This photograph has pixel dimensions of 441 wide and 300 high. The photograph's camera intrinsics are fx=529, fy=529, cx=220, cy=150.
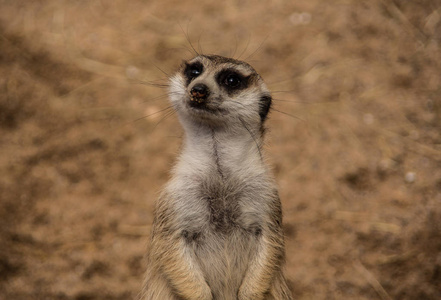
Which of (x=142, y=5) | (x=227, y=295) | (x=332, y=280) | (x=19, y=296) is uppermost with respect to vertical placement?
(x=142, y=5)

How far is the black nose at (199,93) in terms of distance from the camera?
2527 mm

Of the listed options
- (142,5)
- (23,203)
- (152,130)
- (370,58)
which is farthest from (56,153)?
(370,58)

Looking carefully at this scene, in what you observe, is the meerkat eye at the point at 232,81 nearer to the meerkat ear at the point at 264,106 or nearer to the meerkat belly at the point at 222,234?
the meerkat ear at the point at 264,106

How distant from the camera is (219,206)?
103 inches

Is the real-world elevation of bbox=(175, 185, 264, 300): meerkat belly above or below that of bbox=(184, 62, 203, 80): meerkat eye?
below

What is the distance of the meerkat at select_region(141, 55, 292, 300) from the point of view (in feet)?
8.51

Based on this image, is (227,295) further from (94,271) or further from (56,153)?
(56,153)

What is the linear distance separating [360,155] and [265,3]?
80.7 inches

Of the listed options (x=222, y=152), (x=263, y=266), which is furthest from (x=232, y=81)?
(x=263, y=266)

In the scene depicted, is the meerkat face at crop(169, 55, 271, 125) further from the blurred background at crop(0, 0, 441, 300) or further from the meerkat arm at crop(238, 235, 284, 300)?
the blurred background at crop(0, 0, 441, 300)

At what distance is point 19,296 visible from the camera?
12.9 feet

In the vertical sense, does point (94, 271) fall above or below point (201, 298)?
below

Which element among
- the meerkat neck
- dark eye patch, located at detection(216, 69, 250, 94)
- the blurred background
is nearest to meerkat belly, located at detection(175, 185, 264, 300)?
the meerkat neck

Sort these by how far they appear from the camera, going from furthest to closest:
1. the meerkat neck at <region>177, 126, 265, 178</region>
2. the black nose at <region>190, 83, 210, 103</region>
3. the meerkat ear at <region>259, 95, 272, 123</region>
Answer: the meerkat ear at <region>259, 95, 272, 123</region>, the meerkat neck at <region>177, 126, 265, 178</region>, the black nose at <region>190, 83, 210, 103</region>
